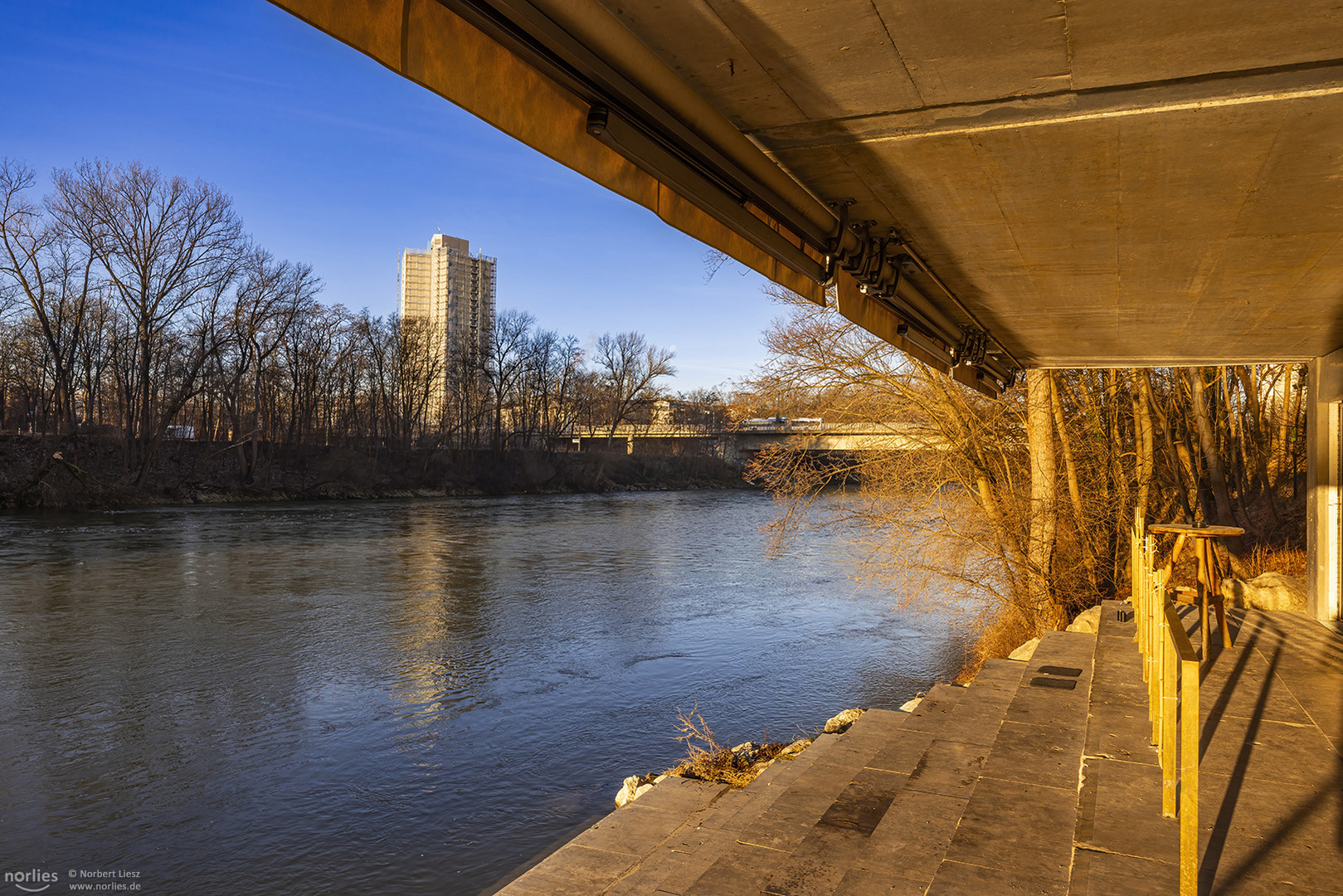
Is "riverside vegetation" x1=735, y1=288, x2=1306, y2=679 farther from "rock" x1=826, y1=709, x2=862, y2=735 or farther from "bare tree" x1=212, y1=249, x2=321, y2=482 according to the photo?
"bare tree" x1=212, y1=249, x2=321, y2=482

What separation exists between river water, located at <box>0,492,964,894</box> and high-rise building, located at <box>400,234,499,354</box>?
124m

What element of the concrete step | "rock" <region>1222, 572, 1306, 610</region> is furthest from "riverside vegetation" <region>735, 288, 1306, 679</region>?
the concrete step

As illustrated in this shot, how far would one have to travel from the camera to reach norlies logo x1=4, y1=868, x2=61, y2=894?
5.91 meters

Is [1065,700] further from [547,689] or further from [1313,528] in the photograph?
[547,689]

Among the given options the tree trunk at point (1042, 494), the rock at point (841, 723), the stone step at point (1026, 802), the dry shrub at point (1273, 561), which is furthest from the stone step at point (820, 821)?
the dry shrub at point (1273, 561)

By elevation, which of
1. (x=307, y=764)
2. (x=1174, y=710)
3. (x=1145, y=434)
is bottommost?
(x=307, y=764)

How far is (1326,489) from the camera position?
24.4 feet

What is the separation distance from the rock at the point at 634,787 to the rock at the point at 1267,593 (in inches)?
237

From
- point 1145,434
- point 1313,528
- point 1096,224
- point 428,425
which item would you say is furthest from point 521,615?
point 428,425

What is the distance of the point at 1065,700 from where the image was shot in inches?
204

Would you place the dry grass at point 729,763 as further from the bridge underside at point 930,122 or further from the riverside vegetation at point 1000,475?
the riverside vegetation at point 1000,475

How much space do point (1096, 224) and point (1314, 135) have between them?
1.04m

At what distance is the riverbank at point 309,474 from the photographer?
2839 centimetres

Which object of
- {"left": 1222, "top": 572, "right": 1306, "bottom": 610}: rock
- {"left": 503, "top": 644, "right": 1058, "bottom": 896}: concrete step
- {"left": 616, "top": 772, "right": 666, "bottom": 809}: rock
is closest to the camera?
{"left": 503, "top": 644, "right": 1058, "bottom": 896}: concrete step
